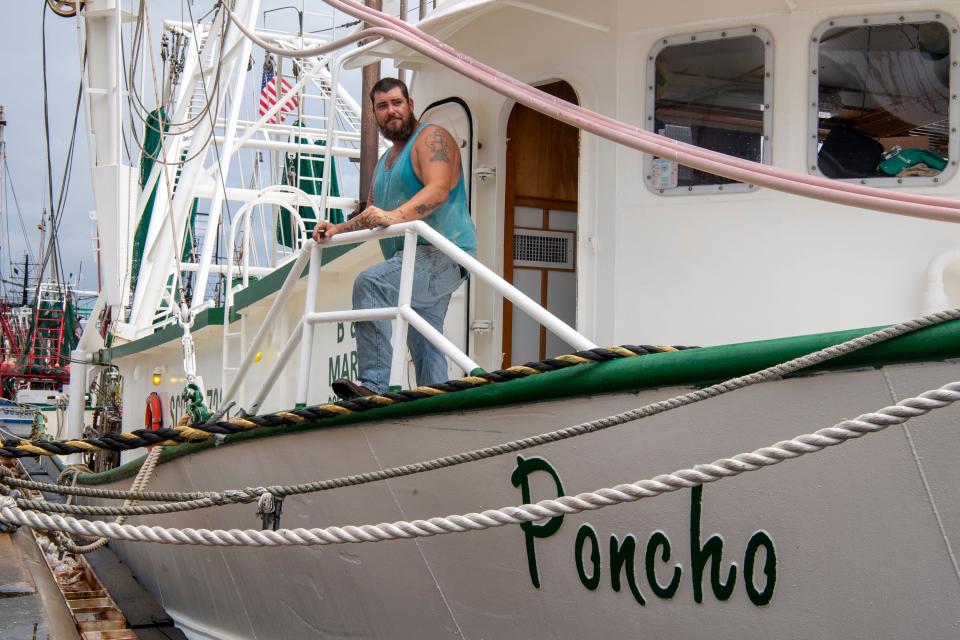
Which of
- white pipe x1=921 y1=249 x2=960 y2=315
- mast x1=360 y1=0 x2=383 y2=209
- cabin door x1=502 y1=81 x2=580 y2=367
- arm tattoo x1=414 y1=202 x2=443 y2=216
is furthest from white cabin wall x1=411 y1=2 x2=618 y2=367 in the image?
mast x1=360 y1=0 x2=383 y2=209

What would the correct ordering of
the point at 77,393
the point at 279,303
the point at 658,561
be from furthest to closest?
the point at 77,393
the point at 279,303
the point at 658,561

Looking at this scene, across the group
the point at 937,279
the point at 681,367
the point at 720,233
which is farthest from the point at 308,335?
the point at 937,279

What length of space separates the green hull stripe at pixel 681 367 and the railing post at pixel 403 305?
Answer: 18cm

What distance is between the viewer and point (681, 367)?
3.24 meters

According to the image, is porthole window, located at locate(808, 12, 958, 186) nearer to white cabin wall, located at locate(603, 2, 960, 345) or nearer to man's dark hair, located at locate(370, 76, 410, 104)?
white cabin wall, located at locate(603, 2, 960, 345)

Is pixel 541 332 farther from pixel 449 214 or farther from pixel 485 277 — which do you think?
pixel 485 277

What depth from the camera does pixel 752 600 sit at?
10.5 feet

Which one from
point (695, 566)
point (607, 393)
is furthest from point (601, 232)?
point (695, 566)

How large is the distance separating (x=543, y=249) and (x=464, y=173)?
2.02 ft

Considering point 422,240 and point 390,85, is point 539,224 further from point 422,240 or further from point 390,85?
point 390,85

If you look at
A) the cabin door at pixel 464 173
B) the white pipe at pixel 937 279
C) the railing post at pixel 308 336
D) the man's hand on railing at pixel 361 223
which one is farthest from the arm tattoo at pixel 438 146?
the white pipe at pixel 937 279

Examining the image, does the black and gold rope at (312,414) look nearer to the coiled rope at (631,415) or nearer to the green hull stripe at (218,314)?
the coiled rope at (631,415)

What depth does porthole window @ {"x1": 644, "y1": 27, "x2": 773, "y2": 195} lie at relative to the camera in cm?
504

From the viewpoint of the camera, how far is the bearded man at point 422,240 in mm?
4754
